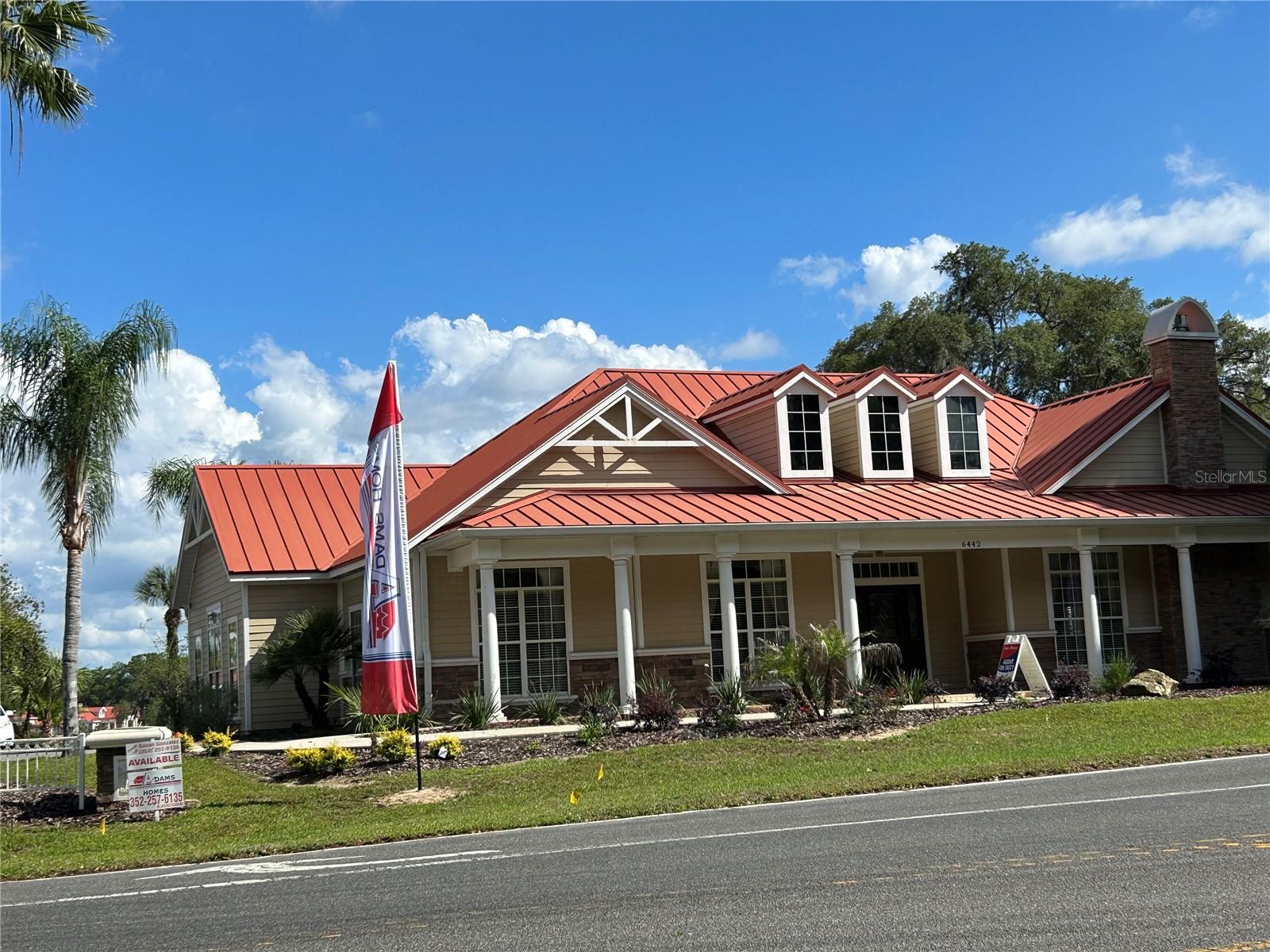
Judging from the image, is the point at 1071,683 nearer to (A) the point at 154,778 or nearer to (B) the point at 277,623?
(A) the point at 154,778

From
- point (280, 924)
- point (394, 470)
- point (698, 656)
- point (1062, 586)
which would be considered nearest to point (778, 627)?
point (698, 656)

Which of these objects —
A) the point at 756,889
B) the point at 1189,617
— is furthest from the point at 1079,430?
the point at 756,889

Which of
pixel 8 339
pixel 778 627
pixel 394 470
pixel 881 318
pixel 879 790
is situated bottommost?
pixel 879 790

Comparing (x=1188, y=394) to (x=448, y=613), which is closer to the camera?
(x=448, y=613)

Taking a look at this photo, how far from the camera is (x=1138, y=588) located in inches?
993

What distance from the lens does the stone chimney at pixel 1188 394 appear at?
83.4ft

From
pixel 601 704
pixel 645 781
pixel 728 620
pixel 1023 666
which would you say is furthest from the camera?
pixel 1023 666

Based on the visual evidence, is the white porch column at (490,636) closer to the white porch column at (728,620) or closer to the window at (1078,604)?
the white porch column at (728,620)

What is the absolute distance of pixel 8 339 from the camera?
2631 centimetres

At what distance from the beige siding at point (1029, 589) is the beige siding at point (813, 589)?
3314 millimetres

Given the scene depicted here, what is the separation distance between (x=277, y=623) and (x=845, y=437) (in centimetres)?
1109

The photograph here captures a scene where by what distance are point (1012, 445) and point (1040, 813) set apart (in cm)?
1795

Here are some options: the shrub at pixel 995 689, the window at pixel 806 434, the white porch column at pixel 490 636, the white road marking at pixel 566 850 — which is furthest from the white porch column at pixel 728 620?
the white road marking at pixel 566 850

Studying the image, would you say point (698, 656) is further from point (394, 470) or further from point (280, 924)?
point (280, 924)
